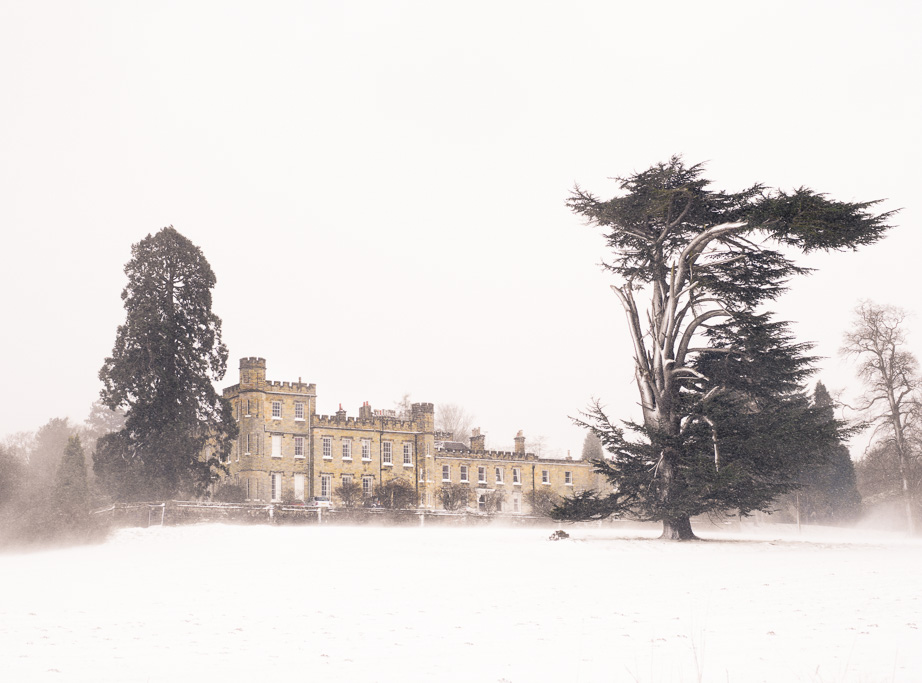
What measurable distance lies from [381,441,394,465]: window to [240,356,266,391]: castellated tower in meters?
9.23

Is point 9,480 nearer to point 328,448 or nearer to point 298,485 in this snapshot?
point 298,485

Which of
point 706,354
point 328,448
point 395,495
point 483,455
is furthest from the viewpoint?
point 483,455

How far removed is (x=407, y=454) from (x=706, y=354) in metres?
32.2

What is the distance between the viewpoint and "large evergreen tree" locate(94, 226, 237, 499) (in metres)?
38.6

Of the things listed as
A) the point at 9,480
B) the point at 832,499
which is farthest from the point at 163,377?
the point at 832,499

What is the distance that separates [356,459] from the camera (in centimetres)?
5716

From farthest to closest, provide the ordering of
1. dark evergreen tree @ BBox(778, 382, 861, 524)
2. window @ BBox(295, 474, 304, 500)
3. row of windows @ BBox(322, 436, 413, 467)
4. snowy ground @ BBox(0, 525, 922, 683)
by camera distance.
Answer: row of windows @ BBox(322, 436, 413, 467)
dark evergreen tree @ BBox(778, 382, 861, 524)
window @ BBox(295, 474, 304, 500)
snowy ground @ BBox(0, 525, 922, 683)

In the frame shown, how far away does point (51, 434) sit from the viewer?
229 ft

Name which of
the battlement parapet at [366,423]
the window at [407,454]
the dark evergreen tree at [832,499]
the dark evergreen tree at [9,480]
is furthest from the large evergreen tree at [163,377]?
the dark evergreen tree at [832,499]

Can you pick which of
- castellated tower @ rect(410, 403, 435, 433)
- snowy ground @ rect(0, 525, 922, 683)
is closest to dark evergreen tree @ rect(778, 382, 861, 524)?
castellated tower @ rect(410, 403, 435, 433)

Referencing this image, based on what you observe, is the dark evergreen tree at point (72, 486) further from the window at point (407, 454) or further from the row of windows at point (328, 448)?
the window at point (407, 454)

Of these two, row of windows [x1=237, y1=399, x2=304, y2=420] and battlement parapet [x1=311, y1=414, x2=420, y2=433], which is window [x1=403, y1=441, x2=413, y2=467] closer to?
battlement parapet [x1=311, y1=414, x2=420, y2=433]

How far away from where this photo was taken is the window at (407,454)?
58.8 m

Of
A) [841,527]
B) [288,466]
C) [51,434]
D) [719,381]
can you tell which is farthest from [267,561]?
[51,434]
